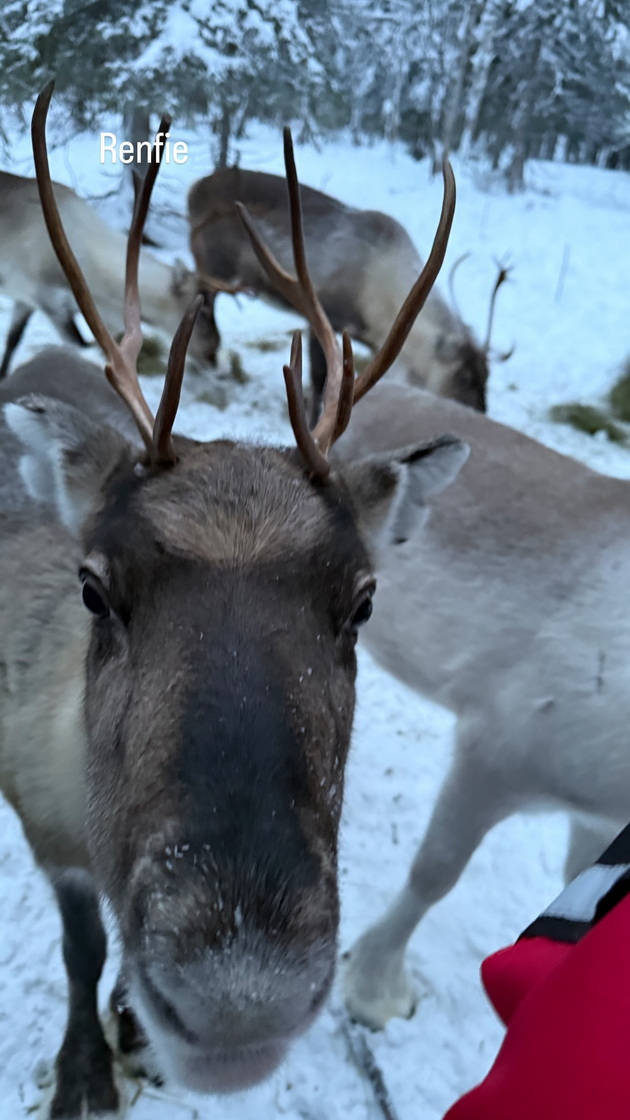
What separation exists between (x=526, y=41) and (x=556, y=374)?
19.2 m

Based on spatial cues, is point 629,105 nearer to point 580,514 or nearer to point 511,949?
point 580,514

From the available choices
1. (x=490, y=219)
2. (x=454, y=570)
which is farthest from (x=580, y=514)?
(x=490, y=219)

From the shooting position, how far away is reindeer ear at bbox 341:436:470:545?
1930 mm

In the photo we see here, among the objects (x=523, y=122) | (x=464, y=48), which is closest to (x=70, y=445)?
(x=464, y=48)

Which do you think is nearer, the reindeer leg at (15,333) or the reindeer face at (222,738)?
the reindeer face at (222,738)

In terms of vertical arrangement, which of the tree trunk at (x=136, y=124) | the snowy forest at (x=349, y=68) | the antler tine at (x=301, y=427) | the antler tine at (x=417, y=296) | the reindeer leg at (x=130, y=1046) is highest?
the snowy forest at (x=349, y=68)

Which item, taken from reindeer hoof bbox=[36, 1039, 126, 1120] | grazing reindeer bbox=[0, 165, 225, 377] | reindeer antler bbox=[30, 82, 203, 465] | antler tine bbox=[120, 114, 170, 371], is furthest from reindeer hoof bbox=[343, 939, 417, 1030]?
grazing reindeer bbox=[0, 165, 225, 377]

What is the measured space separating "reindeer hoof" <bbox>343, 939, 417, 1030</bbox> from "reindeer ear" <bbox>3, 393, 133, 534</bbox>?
234cm

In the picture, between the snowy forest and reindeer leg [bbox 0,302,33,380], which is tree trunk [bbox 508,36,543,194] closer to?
the snowy forest

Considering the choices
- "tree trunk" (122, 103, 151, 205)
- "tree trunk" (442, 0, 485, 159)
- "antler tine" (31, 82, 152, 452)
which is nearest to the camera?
"antler tine" (31, 82, 152, 452)

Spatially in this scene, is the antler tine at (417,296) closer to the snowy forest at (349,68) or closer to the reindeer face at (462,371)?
the reindeer face at (462,371)

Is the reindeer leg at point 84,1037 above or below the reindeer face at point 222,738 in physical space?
below

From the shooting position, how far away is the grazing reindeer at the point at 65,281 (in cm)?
746

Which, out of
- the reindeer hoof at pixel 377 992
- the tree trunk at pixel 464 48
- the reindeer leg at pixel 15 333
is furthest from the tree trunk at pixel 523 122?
the reindeer hoof at pixel 377 992
